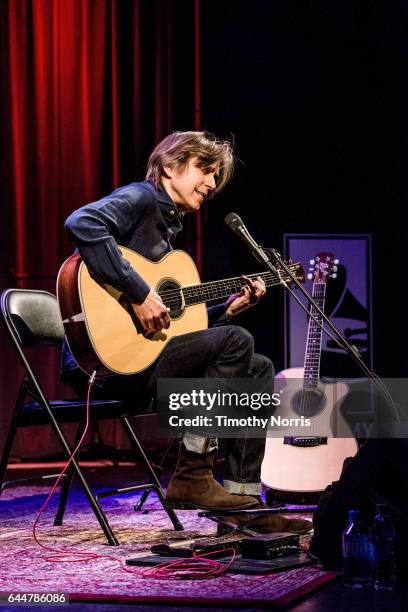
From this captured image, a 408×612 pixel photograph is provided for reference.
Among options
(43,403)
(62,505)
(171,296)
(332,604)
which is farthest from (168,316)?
(332,604)

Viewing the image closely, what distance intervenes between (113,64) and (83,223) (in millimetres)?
3367

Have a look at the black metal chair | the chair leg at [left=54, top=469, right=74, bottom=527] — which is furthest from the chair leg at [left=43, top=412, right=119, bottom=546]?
the chair leg at [left=54, top=469, right=74, bottom=527]

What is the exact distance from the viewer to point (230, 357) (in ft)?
9.46

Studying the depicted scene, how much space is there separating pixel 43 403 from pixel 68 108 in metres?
3.36

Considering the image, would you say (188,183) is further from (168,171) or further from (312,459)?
(312,459)

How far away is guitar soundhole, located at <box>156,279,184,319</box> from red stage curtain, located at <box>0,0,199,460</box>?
2.77m

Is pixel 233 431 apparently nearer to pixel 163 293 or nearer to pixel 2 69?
pixel 163 293

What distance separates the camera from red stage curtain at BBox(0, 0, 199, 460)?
5.85 m

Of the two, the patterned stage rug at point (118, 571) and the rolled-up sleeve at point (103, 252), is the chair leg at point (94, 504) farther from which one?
the rolled-up sleeve at point (103, 252)

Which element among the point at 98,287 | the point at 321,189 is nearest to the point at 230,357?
the point at 98,287

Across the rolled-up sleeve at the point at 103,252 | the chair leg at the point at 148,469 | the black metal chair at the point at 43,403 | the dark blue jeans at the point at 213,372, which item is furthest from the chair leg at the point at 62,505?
the rolled-up sleeve at the point at 103,252

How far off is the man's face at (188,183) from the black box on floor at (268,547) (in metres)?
1.33

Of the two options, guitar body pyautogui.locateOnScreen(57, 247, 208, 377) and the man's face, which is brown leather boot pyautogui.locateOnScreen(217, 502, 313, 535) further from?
the man's face

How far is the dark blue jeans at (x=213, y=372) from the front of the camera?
9.47 feet
